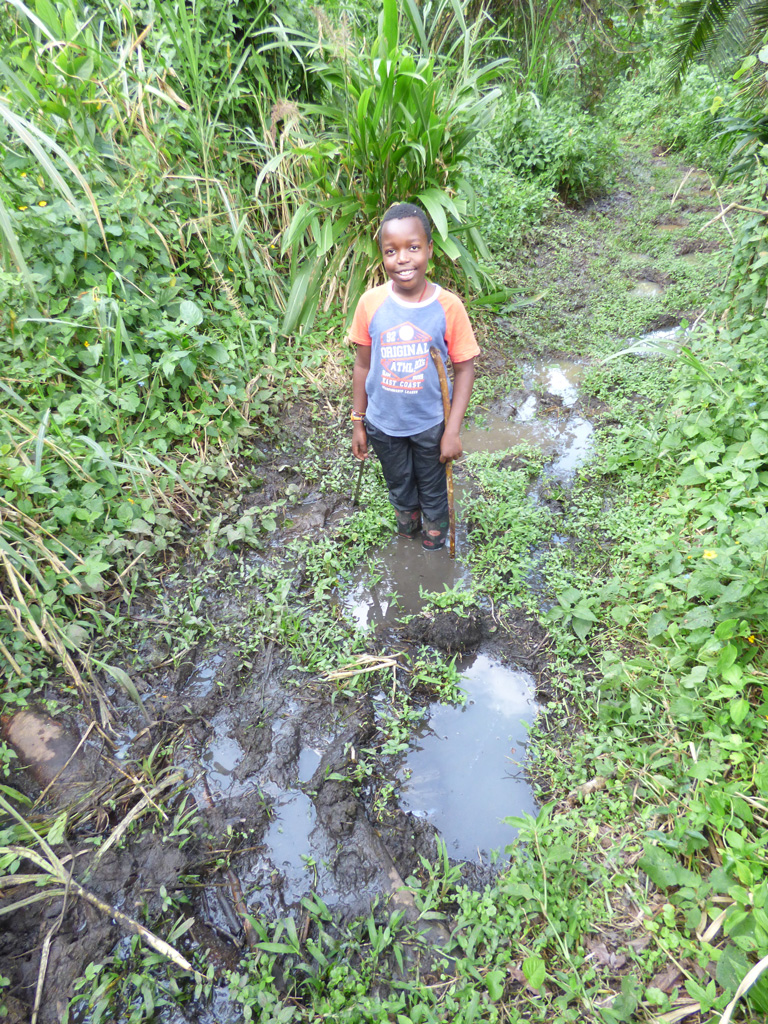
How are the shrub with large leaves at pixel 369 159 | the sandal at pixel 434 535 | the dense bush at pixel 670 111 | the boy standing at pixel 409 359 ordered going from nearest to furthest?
the boy standing at pixel 409 359
the sandal at pixel 434 535
the shrub with large leaves at pixel 369 159
the dense bush at pixel 670 111

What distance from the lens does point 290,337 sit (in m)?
3.86

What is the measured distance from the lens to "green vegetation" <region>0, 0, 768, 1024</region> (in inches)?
61.0

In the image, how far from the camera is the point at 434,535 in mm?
2787

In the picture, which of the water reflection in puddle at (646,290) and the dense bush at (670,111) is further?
the dense bush at (670,111)

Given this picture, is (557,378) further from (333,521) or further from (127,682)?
(127,682)

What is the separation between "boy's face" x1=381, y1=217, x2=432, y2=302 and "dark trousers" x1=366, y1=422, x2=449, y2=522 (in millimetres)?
642

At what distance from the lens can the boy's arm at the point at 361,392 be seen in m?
2.42

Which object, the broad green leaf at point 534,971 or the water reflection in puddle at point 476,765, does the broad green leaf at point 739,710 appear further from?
the broad green leaf at point 534,971

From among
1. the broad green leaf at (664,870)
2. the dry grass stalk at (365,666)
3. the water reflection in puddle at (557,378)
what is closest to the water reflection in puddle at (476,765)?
the dry grass stalk at (365,666)

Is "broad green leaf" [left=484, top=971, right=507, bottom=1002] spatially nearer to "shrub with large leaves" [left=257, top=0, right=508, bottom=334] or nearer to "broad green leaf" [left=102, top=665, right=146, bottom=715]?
"broad green leaf" [left=102, top=665, right=146, bottom=715]

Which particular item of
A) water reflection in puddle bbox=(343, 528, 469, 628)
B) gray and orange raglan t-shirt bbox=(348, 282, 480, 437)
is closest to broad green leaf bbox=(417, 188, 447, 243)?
gray and orange raglan t-shirt bbox=(348, 282, 480, 437)

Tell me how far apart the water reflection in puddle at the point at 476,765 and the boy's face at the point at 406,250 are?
5.52 feet

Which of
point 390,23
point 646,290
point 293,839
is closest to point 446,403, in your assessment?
point 293,839

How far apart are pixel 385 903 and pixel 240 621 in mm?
1291
